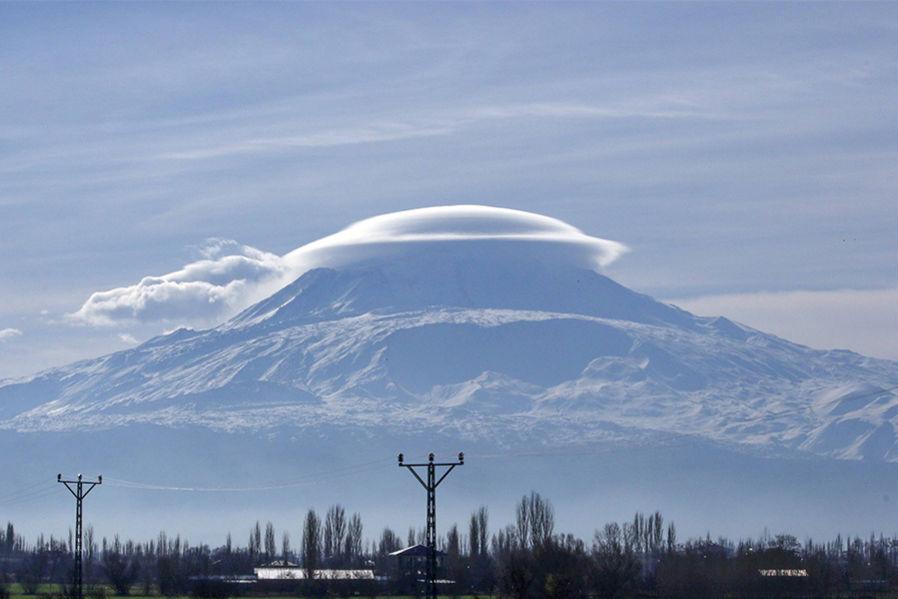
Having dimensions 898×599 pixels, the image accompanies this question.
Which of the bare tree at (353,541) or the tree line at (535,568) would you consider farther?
the bare tree at (353,541)

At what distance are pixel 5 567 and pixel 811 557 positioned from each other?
289 feet

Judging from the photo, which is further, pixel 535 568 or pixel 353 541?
pixel 353 541

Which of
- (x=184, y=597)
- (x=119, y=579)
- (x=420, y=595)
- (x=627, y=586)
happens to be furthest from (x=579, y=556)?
(x=119, y=579)

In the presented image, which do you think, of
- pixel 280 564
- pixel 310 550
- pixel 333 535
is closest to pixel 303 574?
pixel 310 550

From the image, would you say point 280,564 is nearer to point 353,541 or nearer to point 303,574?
point 353,541

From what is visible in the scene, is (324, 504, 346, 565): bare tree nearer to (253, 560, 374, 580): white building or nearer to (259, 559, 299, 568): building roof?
Answer: (259, 559, 299, 568): building roof

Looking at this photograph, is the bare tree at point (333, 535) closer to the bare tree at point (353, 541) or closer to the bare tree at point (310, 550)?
the bare tree at point (353, 541)

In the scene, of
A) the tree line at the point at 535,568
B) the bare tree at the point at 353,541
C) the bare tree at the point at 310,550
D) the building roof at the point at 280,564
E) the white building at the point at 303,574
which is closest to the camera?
the tree line at the point at 535,568

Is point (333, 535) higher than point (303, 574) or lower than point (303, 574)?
higher

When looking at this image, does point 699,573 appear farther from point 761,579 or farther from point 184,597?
point 184,597

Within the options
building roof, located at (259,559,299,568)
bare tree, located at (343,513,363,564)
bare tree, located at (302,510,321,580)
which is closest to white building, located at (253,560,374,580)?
bare tree, located at (302,510,321,580)

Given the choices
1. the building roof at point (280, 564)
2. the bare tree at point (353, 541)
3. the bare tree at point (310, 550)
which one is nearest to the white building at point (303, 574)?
the bare tree at point (310, 550)

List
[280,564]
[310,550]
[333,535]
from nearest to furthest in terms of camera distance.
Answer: [310,550]
[280,564]
[333,535]

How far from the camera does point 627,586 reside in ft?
389
